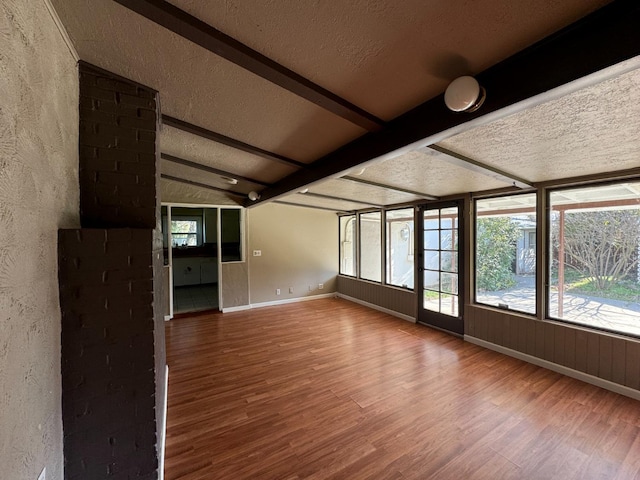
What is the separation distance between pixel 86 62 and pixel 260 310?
4.59 meters

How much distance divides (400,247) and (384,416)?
342cm

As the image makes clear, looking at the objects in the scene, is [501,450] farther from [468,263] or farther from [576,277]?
[468,263]

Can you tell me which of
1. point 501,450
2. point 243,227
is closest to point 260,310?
point 243,227

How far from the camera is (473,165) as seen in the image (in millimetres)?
2225

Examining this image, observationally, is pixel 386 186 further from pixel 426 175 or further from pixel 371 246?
pixel 371 246

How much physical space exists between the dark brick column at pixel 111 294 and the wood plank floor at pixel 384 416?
2.21ft

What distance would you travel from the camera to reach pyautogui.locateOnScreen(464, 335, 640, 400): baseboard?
2443 millimetres

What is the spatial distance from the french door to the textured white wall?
423cm

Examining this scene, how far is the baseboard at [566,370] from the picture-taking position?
2.44 meters

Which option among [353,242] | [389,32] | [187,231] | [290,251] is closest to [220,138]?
[389,32]

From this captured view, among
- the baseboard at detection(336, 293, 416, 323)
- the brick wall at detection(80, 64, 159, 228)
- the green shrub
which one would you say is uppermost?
the brick wall at detection(80, 64, 159, 228)

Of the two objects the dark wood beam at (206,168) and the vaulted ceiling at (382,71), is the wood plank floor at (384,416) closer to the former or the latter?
the vaulted ceiling at (382,71)

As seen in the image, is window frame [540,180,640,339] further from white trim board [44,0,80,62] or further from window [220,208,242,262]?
window [220,208,242,262]

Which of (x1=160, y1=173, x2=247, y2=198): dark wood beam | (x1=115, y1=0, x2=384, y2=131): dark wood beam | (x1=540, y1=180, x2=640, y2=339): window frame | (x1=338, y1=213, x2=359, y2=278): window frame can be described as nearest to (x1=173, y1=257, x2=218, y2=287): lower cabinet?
(x1=160, y1=173, x2=247, y2=198): dark wood beam
